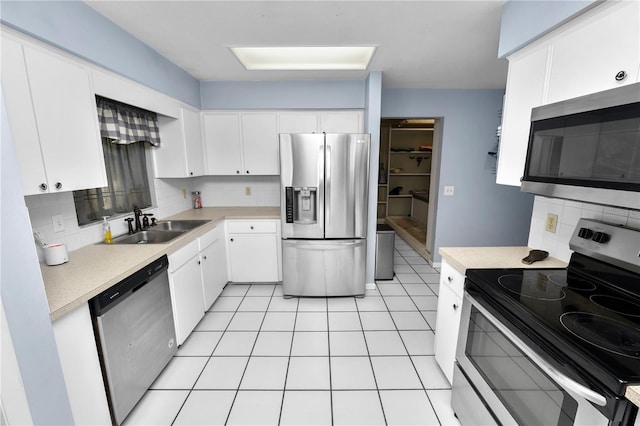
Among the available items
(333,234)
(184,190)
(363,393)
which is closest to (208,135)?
(184,190)

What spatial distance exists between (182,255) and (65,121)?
110cm

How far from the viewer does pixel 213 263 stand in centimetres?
268

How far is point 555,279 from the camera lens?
52.7 inches

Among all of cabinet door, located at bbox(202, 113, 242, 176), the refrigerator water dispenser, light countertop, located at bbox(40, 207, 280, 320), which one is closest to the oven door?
the refrigerator water dispenser

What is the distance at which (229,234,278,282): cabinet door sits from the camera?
3.01m

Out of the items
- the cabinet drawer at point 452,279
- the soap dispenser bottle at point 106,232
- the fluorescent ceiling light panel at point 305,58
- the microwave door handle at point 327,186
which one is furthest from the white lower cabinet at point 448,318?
the soap dispenser bottle at point 106,232

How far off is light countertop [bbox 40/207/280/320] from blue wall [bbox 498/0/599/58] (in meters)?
2.53

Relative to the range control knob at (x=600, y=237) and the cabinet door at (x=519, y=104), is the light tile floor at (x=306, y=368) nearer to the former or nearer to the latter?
the range control knob at (x=600, y=237)

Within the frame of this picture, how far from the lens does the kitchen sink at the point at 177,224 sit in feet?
8.44

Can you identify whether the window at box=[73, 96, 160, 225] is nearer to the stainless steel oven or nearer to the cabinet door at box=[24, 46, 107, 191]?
the cabinet door at box=[24, 46, 107, 191]

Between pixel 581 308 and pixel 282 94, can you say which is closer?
pixel 581 308

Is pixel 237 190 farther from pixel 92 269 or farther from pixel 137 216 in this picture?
pixel 92 269

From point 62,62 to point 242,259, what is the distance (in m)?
2.19

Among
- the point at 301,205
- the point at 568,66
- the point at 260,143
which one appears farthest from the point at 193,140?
the point at 568,66
